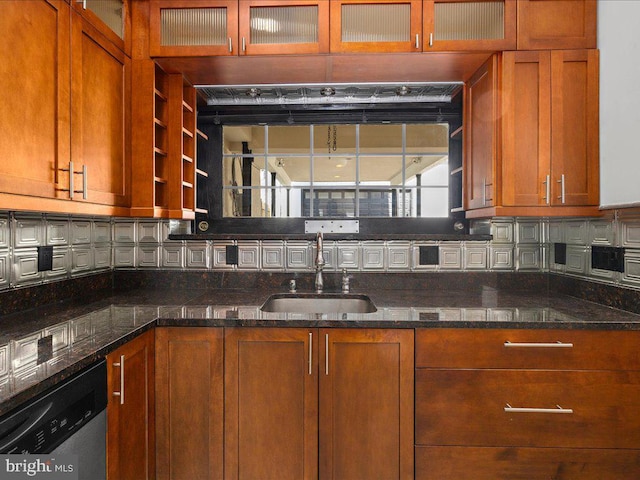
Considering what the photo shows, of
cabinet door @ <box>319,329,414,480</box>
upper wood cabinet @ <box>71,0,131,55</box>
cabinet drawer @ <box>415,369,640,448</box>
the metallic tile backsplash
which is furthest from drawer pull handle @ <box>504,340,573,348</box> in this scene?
upper wood cabinet @ <box>71,0,131,55</box>

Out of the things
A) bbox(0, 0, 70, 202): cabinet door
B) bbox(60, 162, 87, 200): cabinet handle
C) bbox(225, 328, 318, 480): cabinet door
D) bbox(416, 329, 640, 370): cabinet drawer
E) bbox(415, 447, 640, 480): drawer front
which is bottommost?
bbox(415, 447, 640, 480): drawer front

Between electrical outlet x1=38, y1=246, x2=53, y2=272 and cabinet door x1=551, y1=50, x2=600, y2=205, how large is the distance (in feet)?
7.62

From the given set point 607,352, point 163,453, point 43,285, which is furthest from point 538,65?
point 43,285

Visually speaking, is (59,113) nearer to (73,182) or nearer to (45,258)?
(73,182)

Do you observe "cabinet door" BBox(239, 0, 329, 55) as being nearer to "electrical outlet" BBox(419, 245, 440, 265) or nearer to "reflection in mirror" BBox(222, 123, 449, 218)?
"reflection in mirror" BBox(222, 123, 449, 218)

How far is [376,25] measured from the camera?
1812 mm

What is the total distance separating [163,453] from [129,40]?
186 cm

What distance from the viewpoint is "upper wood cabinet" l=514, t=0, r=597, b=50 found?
70.0 inches

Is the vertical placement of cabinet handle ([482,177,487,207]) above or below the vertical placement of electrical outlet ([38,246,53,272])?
above

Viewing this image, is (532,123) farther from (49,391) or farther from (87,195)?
(49,391)

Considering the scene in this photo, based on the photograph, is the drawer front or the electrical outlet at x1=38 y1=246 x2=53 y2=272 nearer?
the drawer front

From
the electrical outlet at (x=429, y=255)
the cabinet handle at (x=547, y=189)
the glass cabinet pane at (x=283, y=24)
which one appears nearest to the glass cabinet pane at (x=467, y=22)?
the glass cabinet pane at (x=283, y=24)

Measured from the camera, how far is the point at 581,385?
1.48 m

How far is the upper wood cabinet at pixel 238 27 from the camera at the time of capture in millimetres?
1814
